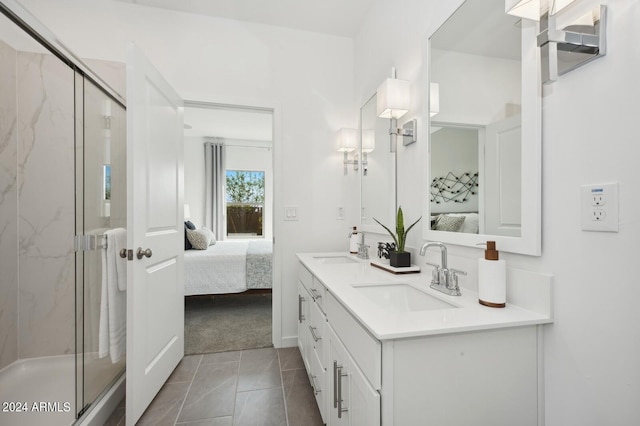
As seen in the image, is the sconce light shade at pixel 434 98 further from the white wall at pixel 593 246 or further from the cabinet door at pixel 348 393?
the cabinet door at pixel 348 393

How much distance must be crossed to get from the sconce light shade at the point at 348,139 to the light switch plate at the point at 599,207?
176 centimetres

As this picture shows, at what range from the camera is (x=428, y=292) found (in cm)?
115

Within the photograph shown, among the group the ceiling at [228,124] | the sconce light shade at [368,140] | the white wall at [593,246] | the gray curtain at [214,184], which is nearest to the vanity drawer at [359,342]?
the white wall at [593,246]

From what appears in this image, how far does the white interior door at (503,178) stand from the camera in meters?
0.99

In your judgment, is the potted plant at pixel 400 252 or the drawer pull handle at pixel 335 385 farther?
Answer: the potted plant at pixel 400 252

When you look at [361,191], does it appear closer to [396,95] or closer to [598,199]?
[396,95]

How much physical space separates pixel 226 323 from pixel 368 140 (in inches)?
88.6

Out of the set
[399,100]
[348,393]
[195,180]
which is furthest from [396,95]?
[195,180]

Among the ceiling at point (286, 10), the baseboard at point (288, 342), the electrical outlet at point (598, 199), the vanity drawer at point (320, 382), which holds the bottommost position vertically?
→ the baseboard at point (288, 342)

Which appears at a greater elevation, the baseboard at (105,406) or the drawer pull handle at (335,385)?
the drawer pull handle at (335,385)

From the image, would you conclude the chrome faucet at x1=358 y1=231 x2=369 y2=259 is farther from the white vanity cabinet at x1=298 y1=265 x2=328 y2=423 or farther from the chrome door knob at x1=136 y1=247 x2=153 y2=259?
the chrome door knob at x1=136 y1=247 x2=153 y2=259

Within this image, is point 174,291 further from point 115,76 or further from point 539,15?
point 539,15

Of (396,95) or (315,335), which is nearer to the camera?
(315,335)

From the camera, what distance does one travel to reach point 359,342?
903mm
